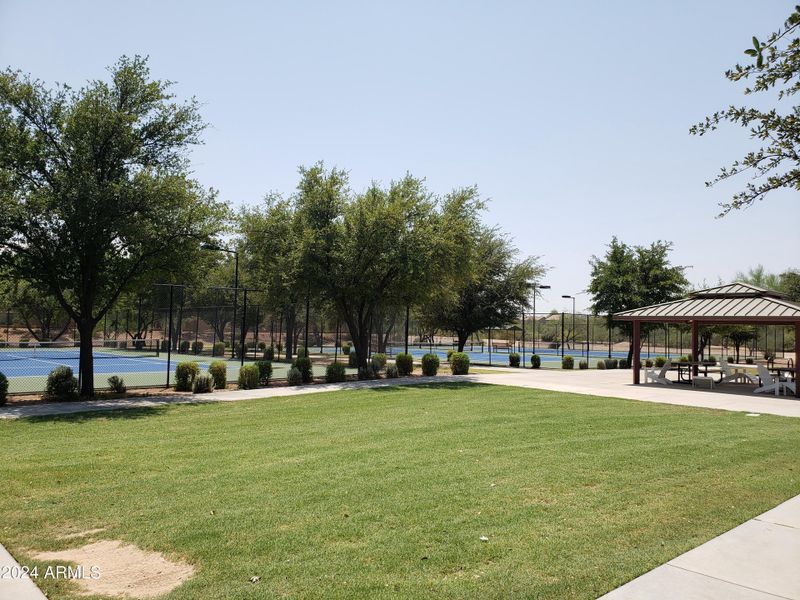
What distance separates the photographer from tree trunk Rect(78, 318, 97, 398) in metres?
16.0

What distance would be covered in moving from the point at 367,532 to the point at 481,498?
161cm

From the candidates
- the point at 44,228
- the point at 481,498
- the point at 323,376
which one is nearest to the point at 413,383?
the point at 323,376

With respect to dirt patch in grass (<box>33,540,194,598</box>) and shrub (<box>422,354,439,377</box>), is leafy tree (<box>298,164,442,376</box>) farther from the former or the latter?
dirt patch in grass (<box>33,540,194,598</box>)

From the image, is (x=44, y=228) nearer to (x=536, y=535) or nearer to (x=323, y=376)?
(x=323, y=376)

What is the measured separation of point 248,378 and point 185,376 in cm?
199

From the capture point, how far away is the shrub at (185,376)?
A: 58.6 ft

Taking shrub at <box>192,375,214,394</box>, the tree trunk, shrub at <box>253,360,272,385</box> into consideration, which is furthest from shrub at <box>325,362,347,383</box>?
the tree trunk

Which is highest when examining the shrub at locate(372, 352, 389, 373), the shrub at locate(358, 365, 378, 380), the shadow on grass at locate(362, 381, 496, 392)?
the shrub at locate(372, 352, 389, 373)

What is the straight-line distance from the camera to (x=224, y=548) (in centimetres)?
487

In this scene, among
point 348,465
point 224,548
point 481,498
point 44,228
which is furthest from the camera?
point 44,228

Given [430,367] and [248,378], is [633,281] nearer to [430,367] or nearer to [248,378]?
[430,367]

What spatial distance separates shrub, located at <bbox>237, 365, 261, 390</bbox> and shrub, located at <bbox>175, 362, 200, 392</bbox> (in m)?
1.51

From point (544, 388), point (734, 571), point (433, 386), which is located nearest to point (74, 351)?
point (433, 386)

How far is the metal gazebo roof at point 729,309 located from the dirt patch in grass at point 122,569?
20.3 metres
